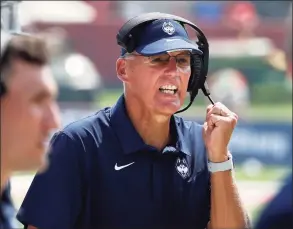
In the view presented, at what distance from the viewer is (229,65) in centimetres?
1623

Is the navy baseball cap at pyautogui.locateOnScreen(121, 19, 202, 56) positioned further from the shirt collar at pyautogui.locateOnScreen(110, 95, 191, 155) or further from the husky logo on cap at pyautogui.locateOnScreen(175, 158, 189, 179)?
the husky logo on cap at pyautogui.locateOnScreen(175, 158, 189, 179)

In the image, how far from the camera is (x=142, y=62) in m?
3.11

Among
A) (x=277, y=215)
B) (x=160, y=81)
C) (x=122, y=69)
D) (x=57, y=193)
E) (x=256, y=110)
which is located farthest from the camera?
(x=256, y=110)

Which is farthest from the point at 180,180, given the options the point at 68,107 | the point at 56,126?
the point at 68,107

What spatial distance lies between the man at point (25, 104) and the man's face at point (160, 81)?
3.43ft

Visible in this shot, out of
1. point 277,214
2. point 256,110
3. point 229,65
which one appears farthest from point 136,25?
point 229,65

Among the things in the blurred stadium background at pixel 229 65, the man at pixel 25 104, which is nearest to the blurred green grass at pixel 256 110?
the blurred stadium background at pixel 229 65

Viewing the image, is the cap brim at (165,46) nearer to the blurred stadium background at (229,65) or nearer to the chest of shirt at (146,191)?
the chest of shirt at (146,191)

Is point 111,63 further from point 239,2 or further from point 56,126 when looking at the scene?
point 56,126

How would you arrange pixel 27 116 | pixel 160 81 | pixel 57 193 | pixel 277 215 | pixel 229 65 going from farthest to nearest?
pixel 229 65, pixel 160 81, pixel 57 193, pixel 27 116, pixel 277 215

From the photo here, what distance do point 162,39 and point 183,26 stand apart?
6.1 inches

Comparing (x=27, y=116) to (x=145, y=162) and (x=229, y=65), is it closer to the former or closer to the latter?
(x=145, y=162)

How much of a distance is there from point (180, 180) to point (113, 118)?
300 mm

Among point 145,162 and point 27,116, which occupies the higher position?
point 27,116
